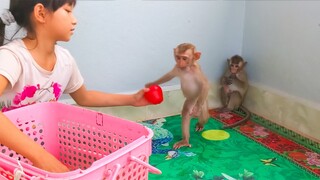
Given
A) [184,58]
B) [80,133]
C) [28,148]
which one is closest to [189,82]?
[184,58]

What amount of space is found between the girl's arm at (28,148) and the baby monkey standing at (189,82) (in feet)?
2.45

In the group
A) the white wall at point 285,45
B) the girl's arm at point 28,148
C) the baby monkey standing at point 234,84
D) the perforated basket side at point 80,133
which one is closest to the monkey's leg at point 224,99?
the baby monkey standing at point 234,84

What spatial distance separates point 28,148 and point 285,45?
3.93 ft

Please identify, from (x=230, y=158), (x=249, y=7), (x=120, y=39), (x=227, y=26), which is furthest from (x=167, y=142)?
(x=249, y=7)

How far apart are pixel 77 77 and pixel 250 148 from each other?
705 millimetres

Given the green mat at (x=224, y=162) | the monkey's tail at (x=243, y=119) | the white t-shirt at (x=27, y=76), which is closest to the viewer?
the white t-shirt at (x=27, y=76)

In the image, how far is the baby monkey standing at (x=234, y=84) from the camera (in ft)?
5.78

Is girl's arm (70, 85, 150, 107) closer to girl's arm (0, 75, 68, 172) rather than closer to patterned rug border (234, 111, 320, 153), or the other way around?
girl's arm (0, 75, 68, 172)

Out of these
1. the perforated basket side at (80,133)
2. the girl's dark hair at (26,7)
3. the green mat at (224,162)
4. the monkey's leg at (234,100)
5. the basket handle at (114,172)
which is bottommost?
the green mat at (224,162)

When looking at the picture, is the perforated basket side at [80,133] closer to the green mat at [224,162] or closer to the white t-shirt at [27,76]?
the white t-shirt at [27,76]

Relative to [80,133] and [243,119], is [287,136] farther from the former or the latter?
[80,133]

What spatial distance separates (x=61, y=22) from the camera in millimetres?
961

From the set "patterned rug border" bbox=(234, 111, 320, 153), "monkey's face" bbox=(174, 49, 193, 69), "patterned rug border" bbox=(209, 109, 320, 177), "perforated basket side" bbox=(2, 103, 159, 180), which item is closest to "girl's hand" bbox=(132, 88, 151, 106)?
"perforated basket side" bbox=(2, 103, 159, 180)

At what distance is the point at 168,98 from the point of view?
1.73 metres
